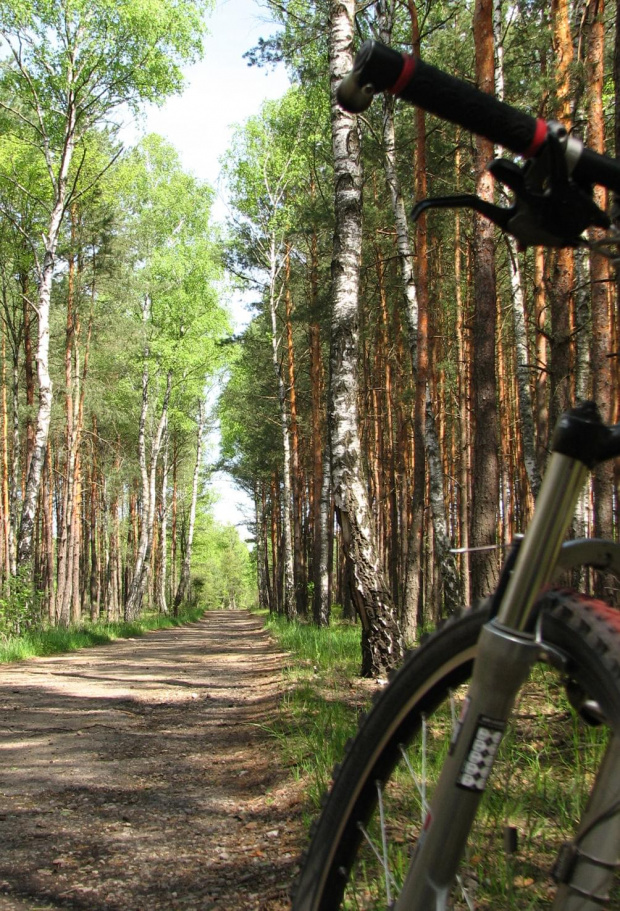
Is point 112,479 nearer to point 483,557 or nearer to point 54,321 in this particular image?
point 54,321

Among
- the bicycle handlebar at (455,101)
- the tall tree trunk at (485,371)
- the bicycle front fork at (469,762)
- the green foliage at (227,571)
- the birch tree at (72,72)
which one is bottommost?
the green foliage at (227,571)

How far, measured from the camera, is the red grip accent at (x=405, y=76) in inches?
33.7

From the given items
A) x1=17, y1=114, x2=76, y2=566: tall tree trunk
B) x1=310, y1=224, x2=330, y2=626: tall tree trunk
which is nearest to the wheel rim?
x1=17, y1=114, x2=76, y2=566: tall tree trunk

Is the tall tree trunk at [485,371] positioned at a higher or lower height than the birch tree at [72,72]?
lower

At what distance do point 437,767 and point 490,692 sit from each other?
0.56 metres

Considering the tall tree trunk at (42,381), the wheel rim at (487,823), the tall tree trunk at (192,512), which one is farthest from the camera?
the tall tree trunk at (192,512)

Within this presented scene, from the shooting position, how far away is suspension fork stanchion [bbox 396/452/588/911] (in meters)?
0.96

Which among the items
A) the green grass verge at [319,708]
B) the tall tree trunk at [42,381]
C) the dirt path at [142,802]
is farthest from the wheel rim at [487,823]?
the tall tree trunk at [42,381]

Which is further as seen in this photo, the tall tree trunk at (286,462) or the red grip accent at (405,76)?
the tall tree trunk at (286,462)

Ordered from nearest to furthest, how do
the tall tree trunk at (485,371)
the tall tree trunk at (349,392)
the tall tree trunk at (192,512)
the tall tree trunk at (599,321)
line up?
the tall tree trunk at (349,392)
the tall tree trunk at (599,321)
the tall tree trunk at (485,371)
the tall tree trunk at (192,512)

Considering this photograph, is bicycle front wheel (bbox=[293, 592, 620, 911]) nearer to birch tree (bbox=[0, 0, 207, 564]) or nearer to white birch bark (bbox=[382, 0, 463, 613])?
white birch bark (bbox=[382, 0, 463, 613])

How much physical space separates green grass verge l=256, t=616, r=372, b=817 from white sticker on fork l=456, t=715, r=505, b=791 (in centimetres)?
226

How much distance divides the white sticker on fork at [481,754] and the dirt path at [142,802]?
1.76 meters

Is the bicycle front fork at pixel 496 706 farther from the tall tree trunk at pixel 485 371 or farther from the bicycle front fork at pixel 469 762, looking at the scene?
the tall tree trunk at pixel 485 371
